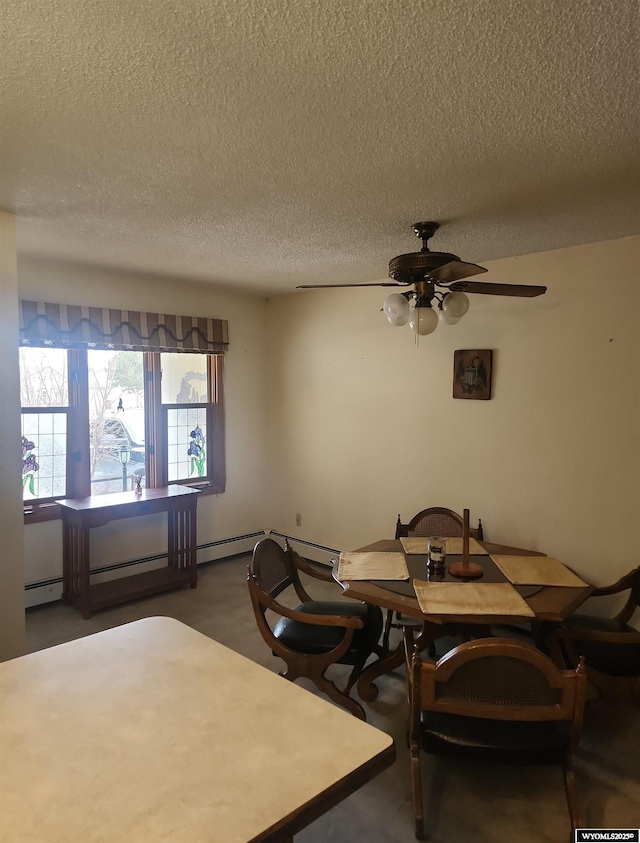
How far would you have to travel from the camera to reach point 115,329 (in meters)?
4.12

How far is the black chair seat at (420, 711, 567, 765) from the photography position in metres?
1.85

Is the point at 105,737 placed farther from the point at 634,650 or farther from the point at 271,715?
the point at 634,650

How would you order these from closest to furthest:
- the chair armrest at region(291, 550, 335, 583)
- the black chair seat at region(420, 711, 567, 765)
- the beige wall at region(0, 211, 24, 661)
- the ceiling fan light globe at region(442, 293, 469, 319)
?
the black chair seat at region(420, 711, 567, 765), the ceiling fan light globe at region(442, 293, 469, 319), the beige wall at region(0, 211, 24, 661), the chair armrest at region(291, 550, 335, 583)

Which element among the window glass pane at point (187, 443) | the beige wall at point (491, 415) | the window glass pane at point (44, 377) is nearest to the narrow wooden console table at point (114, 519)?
the window glass pane at point (187, 443)

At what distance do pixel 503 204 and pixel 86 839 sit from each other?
2.71m

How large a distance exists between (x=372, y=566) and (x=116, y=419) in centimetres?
256

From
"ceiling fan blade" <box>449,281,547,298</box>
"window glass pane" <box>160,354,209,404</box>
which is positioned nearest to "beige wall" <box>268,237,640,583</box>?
"window glass pane" <box>160,354,209,404</box>

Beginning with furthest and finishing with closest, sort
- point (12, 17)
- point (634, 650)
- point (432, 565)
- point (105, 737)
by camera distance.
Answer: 1. point (432, 565)
2. point (634, 650)
3. point (12, 17)
4. point (105, 737)

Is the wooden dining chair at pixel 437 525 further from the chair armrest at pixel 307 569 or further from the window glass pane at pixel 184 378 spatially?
the window glass pane at pixel 184 378

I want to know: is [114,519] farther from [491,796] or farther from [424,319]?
[491,796]

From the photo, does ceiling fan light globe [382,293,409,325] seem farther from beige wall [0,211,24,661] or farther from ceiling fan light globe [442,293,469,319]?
beige wall [0,211,24,661]

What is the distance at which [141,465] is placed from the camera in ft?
14.9

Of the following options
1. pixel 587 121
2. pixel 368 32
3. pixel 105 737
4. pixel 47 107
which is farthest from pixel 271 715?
pixel 587 121

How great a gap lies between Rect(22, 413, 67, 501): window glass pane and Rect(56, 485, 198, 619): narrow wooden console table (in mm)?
167
